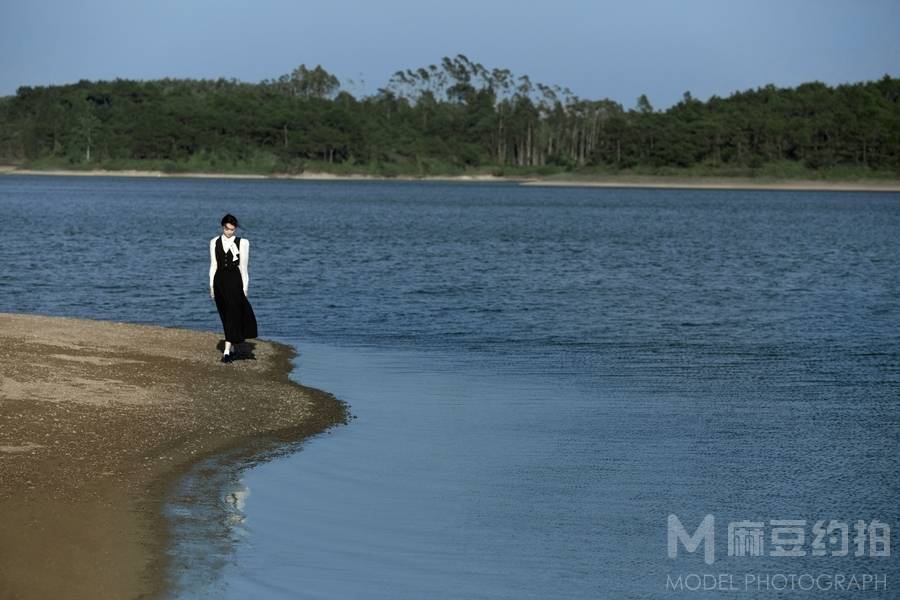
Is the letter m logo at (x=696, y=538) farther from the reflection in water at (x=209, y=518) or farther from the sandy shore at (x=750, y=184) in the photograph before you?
the sandy shore at (x=750, y=184)

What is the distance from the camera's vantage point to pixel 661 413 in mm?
15453

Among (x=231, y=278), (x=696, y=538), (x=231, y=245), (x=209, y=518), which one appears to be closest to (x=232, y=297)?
(x=231, y=278)

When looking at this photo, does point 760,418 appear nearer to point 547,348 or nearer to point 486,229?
point 547,348

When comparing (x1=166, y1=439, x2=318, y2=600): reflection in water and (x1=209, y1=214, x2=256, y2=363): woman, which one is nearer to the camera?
(x1=166, y1=439, x2=318, y2=600): reflection in water

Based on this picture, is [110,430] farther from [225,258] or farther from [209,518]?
[225,258]

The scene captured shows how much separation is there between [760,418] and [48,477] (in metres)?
8.55

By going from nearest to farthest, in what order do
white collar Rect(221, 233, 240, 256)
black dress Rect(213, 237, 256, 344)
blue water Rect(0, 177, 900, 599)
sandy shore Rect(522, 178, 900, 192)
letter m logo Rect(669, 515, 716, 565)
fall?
blue water Rect(0, 177, 900, 599), letter m logo Rect(669, 515, 716, 565), white collar Rect(221, 233, 240, 256), black dress Rect(213, 237, 256, 344), sandy shore Rect(522, 178, 900, 192)

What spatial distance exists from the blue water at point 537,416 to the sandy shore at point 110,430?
1.64 feet

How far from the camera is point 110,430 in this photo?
12211mm

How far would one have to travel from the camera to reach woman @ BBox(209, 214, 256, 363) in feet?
52.5

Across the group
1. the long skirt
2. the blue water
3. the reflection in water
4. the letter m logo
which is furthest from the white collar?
the letter m logo

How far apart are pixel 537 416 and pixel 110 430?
5141 mm

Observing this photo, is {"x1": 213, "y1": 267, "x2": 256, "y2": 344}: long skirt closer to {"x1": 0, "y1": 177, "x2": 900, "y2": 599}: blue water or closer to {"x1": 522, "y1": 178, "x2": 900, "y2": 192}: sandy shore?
{"x1": 0, "y1": 177, "x2": 900, "y2": 599}: blue water

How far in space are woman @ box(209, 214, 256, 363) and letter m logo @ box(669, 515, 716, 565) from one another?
23.6 feet
